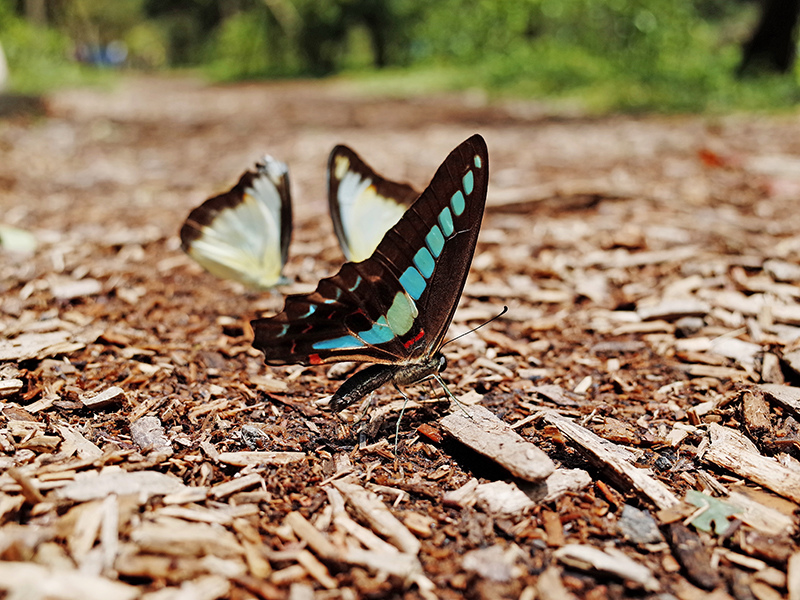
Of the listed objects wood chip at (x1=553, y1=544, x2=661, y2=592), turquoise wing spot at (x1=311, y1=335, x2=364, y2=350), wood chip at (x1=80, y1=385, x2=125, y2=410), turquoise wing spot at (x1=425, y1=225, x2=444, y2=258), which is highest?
turquoise wing spot at (x1=425, y1=225, x2=444, y2=258)

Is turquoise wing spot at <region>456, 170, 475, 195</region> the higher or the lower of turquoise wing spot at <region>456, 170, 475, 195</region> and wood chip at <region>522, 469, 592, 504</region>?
the higher

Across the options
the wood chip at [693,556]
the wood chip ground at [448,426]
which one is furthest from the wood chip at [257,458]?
the wood chip at [693,556]

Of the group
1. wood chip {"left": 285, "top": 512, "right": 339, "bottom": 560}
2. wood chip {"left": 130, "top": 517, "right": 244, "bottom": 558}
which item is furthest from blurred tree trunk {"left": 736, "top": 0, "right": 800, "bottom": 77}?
wood chip {"left": 130, "top": 517, "right": 244, "bottom": 558}

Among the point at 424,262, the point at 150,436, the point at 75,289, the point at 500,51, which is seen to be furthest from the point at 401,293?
the point at 500,51

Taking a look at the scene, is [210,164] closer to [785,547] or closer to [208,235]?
[208,235]

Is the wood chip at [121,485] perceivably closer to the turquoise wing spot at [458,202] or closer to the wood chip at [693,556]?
the turquoise wing spot at [458,202]

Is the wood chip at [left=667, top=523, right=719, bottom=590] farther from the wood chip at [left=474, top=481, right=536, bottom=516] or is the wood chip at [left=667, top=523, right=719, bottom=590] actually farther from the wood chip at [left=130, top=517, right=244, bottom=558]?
the wood chip at [left=130, top=517, right=244, bottom=558]

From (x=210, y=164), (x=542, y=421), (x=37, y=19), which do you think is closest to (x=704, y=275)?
(x=542, y=421)
